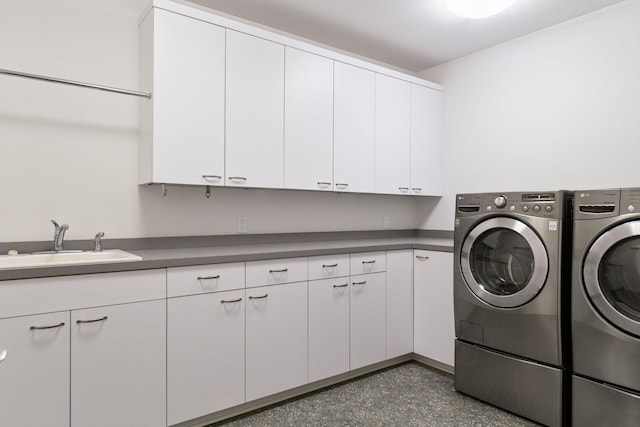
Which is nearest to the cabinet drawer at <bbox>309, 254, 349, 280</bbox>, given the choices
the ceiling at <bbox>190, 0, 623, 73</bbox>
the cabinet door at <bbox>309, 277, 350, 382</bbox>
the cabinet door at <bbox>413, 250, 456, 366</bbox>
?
the cabinet door at <bbox>309, 277, 350, 382</bbox>

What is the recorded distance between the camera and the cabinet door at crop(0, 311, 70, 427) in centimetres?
166

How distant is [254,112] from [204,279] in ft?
3.54

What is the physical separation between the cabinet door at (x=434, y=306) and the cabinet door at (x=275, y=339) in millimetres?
1031

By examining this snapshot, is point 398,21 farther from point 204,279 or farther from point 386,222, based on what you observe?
point 204,279

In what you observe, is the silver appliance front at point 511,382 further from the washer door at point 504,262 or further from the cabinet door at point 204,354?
the cabinet door at point 204,354

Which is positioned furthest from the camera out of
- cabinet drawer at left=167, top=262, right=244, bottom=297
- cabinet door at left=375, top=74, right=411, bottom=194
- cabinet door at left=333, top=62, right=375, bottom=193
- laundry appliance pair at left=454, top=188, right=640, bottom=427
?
cabinet door at left=375, top=74, right=411, bottom=194

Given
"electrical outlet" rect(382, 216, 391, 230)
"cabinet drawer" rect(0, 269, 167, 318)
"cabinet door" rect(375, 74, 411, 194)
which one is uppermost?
"cabinet door" rect(375, 74, 411, 194)

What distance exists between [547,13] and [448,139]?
1193mm

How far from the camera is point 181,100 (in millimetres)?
2277

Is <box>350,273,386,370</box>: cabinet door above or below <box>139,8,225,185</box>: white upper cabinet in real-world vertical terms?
below

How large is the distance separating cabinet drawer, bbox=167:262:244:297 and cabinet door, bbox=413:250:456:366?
4.82ft

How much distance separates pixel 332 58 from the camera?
290 cm

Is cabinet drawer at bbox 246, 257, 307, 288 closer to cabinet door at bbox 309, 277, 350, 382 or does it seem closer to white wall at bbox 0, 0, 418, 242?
cabinet door at bbox 309, 277, 350, 382

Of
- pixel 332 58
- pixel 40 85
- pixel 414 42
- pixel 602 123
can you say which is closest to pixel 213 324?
pixel 40 85
